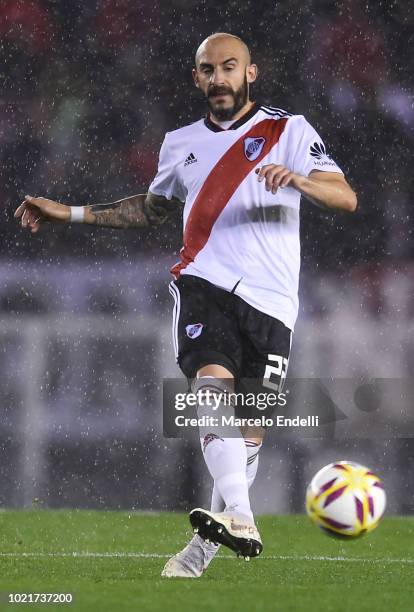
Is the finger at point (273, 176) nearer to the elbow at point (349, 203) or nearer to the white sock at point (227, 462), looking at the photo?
the elbow at point (349, 203)

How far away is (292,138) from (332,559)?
187cm

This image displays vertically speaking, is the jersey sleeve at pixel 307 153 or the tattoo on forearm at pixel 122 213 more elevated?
the jersey sleeve at pixel 307 153

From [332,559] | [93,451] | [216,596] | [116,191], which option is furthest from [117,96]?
[216,596]

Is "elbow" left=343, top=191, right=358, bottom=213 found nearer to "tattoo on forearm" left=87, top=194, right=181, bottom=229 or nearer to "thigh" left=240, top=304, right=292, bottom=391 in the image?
"thigh" left=240, top=304, right=292, bottom=391

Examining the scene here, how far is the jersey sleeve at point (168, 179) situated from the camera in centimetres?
429

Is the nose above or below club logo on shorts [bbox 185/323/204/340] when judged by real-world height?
above

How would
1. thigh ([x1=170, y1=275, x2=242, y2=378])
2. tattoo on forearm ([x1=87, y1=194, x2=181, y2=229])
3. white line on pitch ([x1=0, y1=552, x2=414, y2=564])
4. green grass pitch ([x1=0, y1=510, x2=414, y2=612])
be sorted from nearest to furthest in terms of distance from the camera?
green grass pitch ([x1=0, y1=510, x2=414, y2=612]) < thigh ([x1=170, y1=275, x2=242, y2=378]) < tattoo on forearm ([x1=87, y1=194, x2=181, y2=229]) < white line on pitch ([x1=0, y1=552, x2=414, y2=564])

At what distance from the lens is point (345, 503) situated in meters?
3.59

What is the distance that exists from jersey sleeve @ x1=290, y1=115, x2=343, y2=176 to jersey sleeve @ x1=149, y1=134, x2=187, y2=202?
0.47 metres

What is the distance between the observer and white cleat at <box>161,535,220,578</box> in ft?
12.6

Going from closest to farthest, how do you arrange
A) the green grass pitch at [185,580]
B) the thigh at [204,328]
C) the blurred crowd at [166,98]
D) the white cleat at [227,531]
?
the green grass pitch at [185,580]
the white cleat at [227,531]
the thigh at [204,328]
the blurred crowd at [166,98]

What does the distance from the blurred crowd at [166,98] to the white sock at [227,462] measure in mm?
5327

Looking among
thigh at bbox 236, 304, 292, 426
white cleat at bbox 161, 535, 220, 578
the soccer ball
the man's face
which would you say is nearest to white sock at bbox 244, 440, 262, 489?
thigh at bbox 236, 304, 292, 426

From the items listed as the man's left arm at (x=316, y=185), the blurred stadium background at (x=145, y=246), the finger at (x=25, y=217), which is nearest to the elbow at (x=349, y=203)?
the man's left arm at (x=316, y=185)
